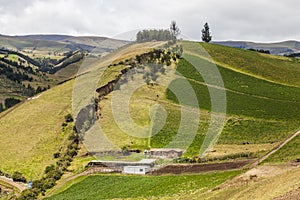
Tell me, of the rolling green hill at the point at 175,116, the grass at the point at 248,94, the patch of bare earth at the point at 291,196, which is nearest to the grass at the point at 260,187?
the patch of bare earth at the point at 291,196

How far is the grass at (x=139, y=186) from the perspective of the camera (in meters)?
45.9

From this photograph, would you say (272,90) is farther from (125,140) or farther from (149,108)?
(125,140)

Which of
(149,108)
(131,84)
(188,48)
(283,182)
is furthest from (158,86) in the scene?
(283,182)

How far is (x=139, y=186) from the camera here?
165ft

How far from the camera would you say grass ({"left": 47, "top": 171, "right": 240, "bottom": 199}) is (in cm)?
4588

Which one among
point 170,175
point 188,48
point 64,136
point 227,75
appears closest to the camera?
point 170,175

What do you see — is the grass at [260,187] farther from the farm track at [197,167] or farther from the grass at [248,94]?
the grass at [248,94]

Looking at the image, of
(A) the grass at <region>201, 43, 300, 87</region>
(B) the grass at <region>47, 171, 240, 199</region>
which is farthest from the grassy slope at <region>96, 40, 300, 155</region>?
(B) the grass at <region>47, 171, 240, 199</region>

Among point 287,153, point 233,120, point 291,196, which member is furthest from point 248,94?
point 291,196

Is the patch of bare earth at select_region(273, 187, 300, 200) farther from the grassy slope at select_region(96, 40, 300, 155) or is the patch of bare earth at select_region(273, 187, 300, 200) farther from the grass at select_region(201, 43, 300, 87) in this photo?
the grass at select_region(201, 43, 300, 87)

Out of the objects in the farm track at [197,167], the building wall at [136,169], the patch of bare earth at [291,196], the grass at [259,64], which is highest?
the grass at [259,64]

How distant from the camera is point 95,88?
333ft

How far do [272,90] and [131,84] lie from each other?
34049 millimetres

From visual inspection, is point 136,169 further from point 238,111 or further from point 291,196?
point 238,111
